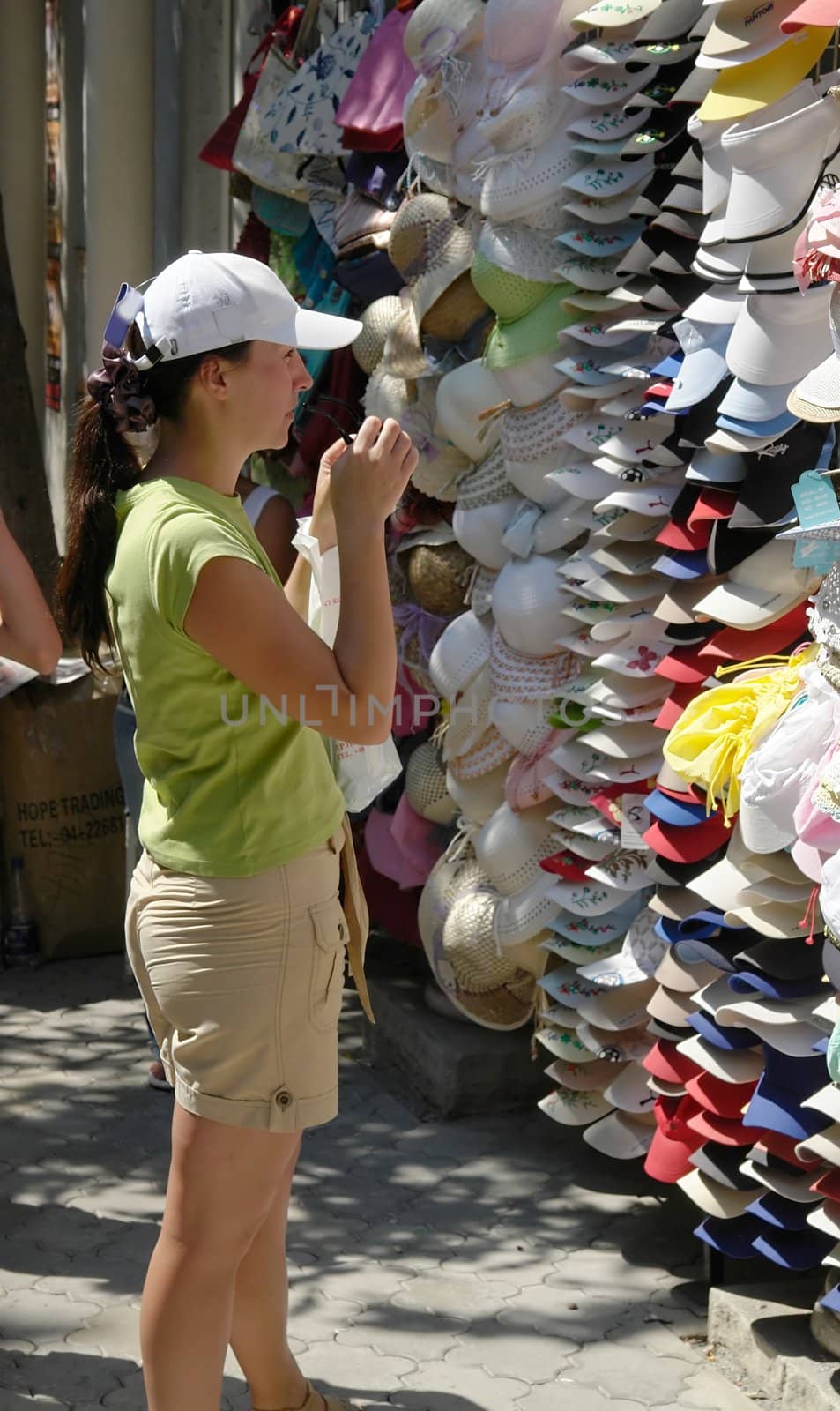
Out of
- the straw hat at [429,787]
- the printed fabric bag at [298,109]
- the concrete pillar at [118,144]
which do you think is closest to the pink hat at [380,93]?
the printed fabric bag at [298,109]

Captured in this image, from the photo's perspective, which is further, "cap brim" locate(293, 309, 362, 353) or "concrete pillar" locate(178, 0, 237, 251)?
"concrete pillar" locate(178, 0, 237, 251)

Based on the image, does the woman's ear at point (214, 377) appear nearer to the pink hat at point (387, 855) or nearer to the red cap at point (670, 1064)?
the red cap at point (670, 1064)

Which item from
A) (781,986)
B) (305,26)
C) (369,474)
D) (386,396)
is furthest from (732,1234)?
(305,26)

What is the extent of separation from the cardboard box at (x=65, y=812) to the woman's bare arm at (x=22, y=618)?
2.47 m

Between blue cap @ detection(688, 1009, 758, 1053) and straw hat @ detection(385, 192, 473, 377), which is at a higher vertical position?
straw hat @ detection(385, 192, 473, 377)

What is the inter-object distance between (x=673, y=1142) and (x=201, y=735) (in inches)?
56.2

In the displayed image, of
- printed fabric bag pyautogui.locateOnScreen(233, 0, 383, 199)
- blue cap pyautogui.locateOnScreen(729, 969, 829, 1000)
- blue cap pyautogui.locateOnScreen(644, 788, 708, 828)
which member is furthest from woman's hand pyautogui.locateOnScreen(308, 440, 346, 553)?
printed fabric bag pyautogui.locateOnScreen(233, 0, 383, 199)

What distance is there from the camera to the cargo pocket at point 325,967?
2.27 meters

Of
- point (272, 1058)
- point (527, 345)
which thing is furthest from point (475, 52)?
point (272, 1058)

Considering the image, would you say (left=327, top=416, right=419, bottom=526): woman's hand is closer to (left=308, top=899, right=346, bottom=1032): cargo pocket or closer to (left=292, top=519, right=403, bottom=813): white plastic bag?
(left=292, top=519, right=403, bottom=813): white plastic bag

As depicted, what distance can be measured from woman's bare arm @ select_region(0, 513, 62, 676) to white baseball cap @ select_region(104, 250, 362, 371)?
0.66 meters

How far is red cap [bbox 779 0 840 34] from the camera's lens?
230 centimetres

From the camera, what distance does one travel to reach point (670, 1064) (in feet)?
10.3

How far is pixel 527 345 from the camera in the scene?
3.56 meters
